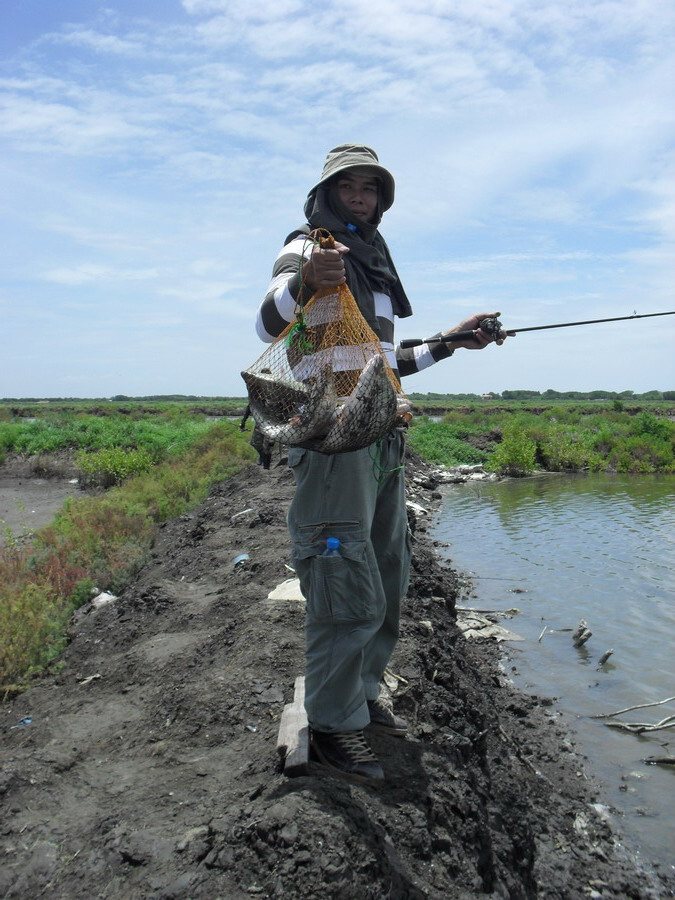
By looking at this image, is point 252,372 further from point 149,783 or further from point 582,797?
point 582,797

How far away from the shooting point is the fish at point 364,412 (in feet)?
8.11

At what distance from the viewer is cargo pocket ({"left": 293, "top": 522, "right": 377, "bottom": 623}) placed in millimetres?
2662

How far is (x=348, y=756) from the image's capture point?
9.13ft

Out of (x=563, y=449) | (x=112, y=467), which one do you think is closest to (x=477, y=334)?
(x=112, y=467)

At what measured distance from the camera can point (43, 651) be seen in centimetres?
553

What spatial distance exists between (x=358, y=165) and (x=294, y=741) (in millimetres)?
2314

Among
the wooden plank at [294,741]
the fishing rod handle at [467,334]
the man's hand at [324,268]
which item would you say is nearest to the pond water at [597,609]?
the wooden plank at [294,741]

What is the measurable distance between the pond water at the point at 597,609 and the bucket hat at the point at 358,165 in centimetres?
366

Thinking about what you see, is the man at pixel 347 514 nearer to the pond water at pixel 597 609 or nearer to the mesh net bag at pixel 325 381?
the mesh net bag at pixel 325 381

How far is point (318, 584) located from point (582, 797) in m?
2.81

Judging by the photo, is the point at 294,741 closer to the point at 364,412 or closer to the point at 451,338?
the point at 364,412

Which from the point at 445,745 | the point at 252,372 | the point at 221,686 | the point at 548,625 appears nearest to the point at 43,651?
the point at 221,686

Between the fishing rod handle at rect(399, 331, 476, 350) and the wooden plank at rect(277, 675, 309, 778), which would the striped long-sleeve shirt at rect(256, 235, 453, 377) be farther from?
the wooden plank at rect(277, 675, 309, 778)

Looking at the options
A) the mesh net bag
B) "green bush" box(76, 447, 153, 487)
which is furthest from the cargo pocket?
"green bush" box(76, 447, 153, 487)
